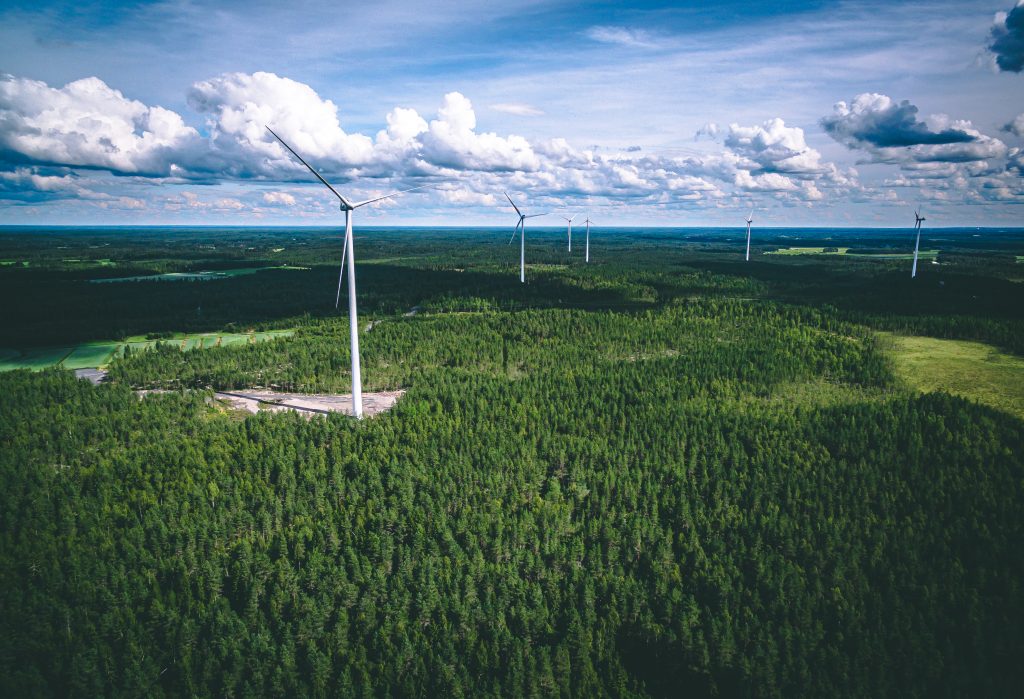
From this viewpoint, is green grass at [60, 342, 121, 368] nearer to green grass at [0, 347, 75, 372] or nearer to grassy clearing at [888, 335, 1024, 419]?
green grass at [0, 347, 75, 372]

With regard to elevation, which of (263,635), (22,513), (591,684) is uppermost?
(22,513)

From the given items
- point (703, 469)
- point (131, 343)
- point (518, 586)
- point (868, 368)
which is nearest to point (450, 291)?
point (131, 343)

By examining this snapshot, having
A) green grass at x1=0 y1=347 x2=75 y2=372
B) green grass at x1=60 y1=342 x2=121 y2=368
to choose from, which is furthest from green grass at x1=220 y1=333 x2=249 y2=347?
green grass at x1=0 y1=347 x2=75 y2=372

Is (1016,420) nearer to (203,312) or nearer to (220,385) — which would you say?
(220,385)

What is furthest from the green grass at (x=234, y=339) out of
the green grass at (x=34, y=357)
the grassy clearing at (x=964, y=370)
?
the grassy clearing at (x=964, y=370)

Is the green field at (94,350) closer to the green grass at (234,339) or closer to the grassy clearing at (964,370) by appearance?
the green grass at (234,339)

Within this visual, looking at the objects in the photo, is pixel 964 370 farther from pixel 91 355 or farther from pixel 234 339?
pixel 91 355

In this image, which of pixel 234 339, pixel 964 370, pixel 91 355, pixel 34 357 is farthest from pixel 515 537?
pixel 34 357

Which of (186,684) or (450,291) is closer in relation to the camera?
(186,684)
